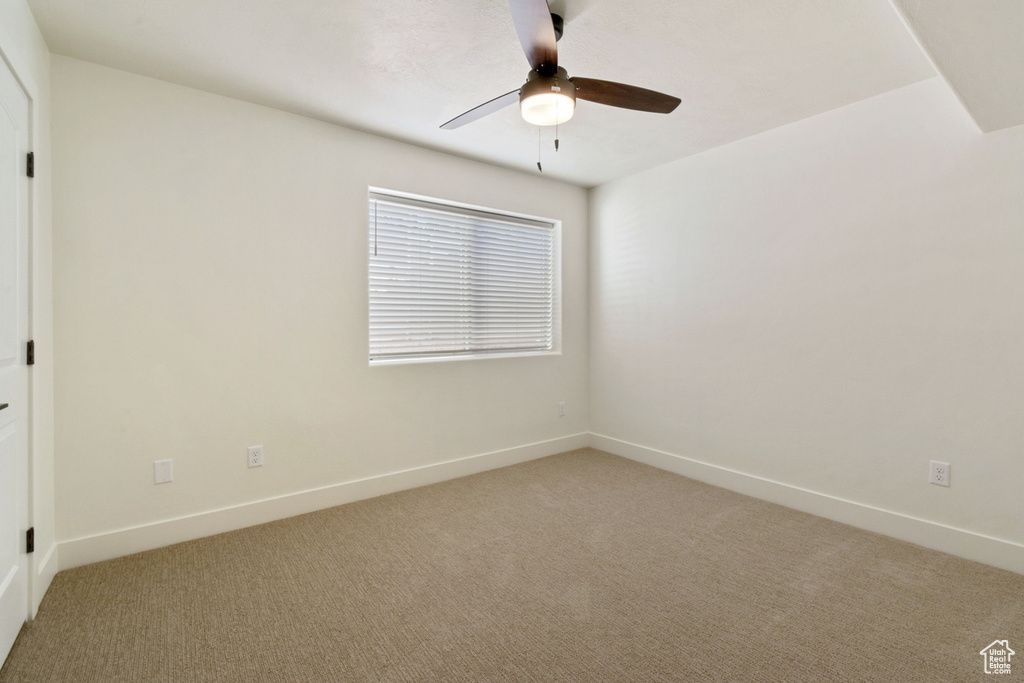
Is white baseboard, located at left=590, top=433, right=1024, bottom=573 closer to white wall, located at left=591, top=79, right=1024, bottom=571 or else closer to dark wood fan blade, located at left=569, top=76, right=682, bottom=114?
white wall, located at left=591, top=79, right=1024, bottom=571

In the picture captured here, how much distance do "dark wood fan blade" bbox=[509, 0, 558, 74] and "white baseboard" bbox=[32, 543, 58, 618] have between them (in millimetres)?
2798

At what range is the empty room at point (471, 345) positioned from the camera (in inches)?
69.5

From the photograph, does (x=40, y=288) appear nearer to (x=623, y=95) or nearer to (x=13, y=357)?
(x=13, y=357)

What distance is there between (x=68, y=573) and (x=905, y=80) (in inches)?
187

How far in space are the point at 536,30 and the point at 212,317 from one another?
221cm

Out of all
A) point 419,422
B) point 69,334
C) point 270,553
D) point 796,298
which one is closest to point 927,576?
point 796,298

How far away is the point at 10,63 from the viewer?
1662 millimetres

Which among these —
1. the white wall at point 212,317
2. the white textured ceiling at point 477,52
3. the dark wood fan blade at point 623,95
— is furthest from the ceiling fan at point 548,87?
the white wall at point 212,317

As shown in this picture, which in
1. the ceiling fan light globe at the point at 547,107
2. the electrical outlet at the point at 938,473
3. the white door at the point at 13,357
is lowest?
the electrical outlet at the point at 938,473

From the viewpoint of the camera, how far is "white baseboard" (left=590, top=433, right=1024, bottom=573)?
2271 mm

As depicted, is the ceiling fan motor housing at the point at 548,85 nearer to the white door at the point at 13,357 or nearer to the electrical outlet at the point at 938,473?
the white door at the point at 13,357

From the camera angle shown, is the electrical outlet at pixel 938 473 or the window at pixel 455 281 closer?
the electrical outlet at pixel 938 473

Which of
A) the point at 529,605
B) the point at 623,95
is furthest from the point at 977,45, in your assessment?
the point at 529,605

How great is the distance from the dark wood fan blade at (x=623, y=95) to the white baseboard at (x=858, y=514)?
2.45 metres
